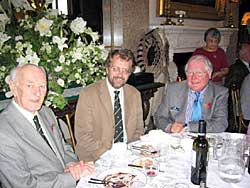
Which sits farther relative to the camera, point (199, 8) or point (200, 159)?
point (199, 8)

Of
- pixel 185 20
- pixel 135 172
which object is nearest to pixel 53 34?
pixel 135 172

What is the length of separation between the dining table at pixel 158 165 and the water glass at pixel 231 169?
0.02 m

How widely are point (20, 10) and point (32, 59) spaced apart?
21.7 inches

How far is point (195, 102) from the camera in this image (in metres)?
2.44

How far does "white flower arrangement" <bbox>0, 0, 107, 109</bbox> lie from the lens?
7.52ft

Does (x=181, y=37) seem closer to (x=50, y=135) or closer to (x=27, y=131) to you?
(x=50, y=135)

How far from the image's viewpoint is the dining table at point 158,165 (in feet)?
4.63

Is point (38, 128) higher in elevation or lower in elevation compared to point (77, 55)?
lower

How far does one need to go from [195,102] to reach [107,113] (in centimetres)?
72

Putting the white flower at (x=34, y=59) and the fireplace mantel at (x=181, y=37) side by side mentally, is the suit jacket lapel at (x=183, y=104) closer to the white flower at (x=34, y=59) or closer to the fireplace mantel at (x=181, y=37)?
the white flower at (x=34, y=59)

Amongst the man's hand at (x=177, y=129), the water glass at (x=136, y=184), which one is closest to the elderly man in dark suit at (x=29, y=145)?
the water glass at (x=136, y=184)

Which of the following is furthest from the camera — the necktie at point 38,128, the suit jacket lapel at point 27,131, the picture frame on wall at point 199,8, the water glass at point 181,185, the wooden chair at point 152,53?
the picture frame on wall at point 199,8

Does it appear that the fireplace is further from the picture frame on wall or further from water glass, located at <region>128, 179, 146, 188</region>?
water glass, located at <region>128, 179, 146, 188</region>

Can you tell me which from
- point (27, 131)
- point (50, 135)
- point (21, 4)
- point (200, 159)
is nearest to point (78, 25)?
point (21, 4)
